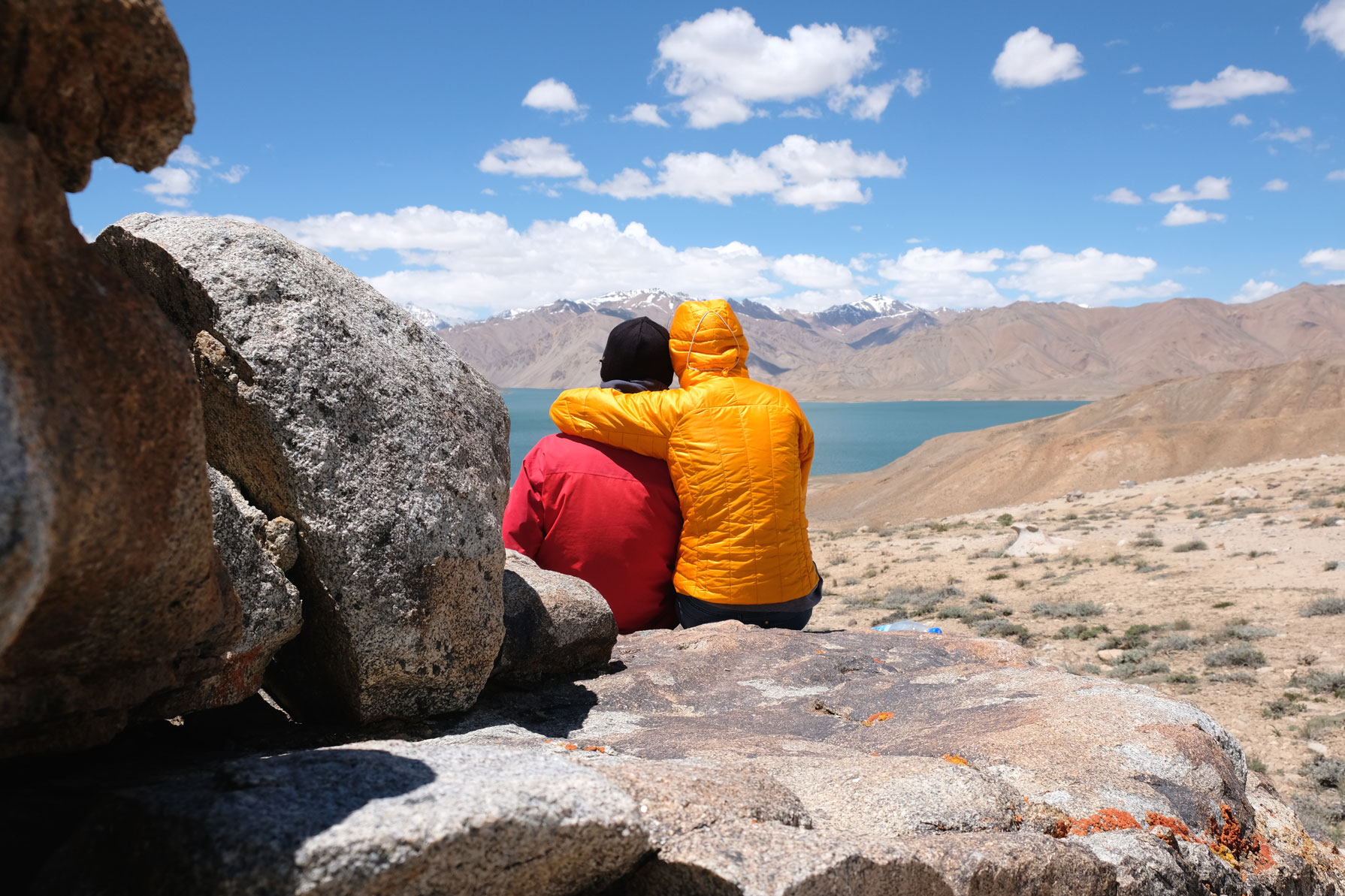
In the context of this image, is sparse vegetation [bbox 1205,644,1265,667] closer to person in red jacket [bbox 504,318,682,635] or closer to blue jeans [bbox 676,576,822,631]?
blue jeans [bbox 676,576,822,631]

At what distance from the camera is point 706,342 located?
200 inches

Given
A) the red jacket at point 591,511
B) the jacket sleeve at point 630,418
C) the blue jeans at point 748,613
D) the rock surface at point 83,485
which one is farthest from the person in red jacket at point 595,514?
the rock surface at point 83,485

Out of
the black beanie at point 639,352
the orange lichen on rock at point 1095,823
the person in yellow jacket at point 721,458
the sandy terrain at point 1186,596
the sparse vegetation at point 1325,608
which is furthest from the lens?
the sparse vegetation at point 1325,608

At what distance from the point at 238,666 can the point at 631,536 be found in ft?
8.43

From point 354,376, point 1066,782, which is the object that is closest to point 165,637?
point 354,376

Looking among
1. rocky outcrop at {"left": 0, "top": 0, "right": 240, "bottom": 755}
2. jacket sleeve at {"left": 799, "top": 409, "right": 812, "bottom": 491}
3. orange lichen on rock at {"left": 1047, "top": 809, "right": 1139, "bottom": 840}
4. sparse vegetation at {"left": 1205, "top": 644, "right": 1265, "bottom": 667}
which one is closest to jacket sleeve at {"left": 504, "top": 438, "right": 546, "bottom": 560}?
jacket sleeve at {"left": 799, "top": 409, "right": 812, "bottom": 491}

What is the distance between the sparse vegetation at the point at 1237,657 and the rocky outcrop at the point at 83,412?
1014 cm

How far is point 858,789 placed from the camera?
2.60 meters

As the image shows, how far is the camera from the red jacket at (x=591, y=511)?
497cm

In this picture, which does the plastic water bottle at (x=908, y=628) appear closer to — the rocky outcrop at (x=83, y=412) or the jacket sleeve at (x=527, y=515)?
the jacket sleeve at (x=527, y=515)

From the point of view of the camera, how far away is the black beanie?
5422mm

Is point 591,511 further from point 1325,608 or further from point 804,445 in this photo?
point 1325,608

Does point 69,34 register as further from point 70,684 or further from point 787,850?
point 787,850

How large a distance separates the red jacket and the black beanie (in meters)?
0.64
